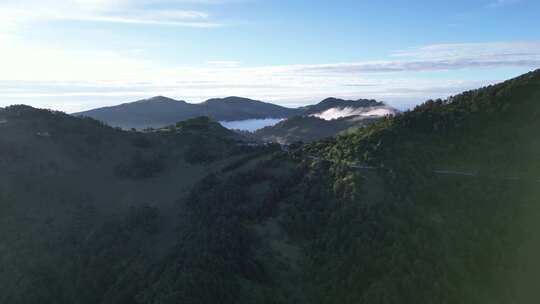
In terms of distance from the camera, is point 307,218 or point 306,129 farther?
point 306,129

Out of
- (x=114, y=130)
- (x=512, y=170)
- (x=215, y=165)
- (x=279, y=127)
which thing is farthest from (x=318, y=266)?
(x=279, y=127)

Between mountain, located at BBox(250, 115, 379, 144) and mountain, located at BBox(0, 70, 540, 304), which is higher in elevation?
mountain, located at BBox(250, 115, 379, 144)

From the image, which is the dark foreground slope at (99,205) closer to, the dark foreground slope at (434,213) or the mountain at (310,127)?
the dark foreground slope at (434,213)

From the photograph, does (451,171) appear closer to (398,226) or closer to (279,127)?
(398,226)

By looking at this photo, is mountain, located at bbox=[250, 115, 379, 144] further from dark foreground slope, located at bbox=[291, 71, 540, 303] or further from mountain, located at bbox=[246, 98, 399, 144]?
dark foreground slope, located at bbox=[291, 71, 540, 303]

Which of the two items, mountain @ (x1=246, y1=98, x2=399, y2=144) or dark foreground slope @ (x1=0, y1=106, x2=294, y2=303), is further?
mountain @ (x1=246, y1=98, x2=399, y2=144)

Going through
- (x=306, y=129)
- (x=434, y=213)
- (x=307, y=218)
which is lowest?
(x=307, y=218)

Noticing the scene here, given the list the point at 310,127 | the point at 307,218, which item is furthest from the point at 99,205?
the point at 310,127

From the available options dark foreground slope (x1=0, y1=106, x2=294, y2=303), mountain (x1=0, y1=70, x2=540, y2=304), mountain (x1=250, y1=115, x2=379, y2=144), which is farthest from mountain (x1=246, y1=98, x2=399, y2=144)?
mountain (x1=0, y1=70, x2=540, y2=304)

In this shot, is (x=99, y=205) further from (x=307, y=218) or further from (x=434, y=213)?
(x=434, y=213)

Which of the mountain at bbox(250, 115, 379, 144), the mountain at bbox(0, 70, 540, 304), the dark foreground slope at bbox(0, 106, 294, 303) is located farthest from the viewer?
the mountain at bbox(250, 115, 379, 144)
